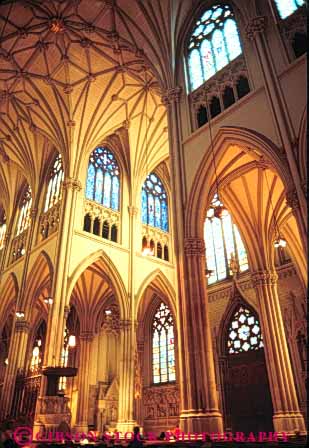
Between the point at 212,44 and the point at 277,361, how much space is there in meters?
12.4

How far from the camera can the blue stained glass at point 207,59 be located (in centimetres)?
1364

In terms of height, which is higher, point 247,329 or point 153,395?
point 247,329

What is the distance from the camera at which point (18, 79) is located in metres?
19.4

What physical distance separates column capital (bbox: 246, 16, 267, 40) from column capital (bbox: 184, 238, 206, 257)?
261 inches

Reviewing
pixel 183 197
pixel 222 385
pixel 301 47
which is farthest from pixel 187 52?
pixel 222 385

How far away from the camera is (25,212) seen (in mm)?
25234

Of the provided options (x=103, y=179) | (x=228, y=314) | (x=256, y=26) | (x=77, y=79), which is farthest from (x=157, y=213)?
(x=256, y=26)

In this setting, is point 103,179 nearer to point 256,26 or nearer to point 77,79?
point 77,79

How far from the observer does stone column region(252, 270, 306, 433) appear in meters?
12.8

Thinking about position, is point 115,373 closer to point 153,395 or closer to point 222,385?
point 153,395

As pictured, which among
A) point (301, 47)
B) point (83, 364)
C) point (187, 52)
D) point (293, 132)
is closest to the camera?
point (293, 132)

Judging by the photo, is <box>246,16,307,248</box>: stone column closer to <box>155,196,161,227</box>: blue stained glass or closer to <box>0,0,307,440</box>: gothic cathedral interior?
<box>0,0,307,440</box>: gothic cathedral interior

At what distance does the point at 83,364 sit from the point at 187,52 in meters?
18.1

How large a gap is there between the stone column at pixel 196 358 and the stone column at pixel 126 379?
8625 millimetres
